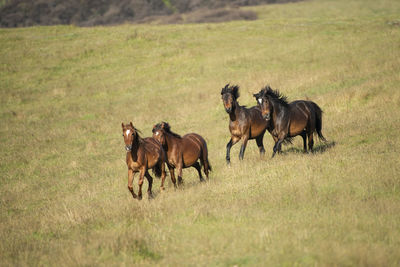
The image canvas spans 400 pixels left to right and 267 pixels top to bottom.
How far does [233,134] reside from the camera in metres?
13.5

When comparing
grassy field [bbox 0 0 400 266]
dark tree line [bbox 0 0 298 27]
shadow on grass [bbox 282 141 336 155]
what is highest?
dark tree line [bbox 0 0 298 27]

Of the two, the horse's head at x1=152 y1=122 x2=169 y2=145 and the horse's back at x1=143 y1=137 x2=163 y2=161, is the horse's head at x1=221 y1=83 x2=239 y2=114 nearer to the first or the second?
the horse's head at x1=152 y1=122 x2=169 y2=145

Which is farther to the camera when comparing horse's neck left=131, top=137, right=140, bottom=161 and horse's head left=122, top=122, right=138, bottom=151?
horse's neck left=131, top=137, right=140, bottom=161

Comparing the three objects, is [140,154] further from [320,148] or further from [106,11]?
[106,11]

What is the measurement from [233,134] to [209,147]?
11.9 ft

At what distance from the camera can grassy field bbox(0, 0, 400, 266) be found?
6602 mm

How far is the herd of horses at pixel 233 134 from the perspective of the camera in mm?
10227

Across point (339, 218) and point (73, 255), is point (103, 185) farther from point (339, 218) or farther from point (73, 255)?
point (339, 218)

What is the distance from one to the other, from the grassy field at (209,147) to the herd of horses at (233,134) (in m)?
0.70

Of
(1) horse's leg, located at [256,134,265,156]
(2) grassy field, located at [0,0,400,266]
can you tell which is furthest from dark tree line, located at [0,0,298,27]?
(1) horse's leg, located at [256,134,265,156]

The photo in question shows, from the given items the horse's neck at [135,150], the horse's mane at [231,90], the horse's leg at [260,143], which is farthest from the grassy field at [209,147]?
the horse's mane at [231,90]

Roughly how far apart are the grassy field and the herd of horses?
698 millimetres

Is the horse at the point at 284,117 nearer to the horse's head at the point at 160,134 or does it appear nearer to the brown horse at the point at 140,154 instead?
the horse's head at the point at 160,134

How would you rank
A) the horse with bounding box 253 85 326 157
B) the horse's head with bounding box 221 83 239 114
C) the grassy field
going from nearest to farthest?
the grassy field
the horse's head with bounding box 221 83 239 114
the horse with bounding box 253 85 326 157
